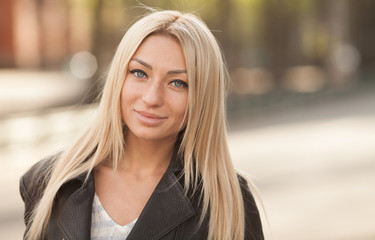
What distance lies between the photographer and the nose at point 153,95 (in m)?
2.39

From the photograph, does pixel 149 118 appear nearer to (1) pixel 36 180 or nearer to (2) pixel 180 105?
(2) pixel 180 105

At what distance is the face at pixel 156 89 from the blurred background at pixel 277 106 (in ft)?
2.27

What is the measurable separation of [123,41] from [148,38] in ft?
0.36

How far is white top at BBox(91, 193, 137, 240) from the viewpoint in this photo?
8.07 ft

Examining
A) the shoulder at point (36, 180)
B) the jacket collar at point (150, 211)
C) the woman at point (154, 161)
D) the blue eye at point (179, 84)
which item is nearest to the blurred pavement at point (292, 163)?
the shoulder at point (36, 180)

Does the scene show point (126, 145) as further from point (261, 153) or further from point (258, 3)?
point (258, 3)

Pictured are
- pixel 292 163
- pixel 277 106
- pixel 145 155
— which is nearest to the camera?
pixel 145 155

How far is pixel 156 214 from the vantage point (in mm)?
2475

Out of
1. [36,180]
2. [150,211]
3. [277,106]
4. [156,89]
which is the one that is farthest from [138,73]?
[277,106]

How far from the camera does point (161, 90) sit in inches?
95.5

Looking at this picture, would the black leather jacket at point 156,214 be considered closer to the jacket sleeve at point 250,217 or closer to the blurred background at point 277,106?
the jacket sleeve at point 250,217

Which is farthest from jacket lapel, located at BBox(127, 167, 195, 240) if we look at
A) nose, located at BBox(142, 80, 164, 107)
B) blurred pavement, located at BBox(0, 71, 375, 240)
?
blurred pavement, located at BBox(0, 71, 375, 240)

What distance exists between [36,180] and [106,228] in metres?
0.39

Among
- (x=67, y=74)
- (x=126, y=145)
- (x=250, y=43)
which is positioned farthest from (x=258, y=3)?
(x=126, y=145)
